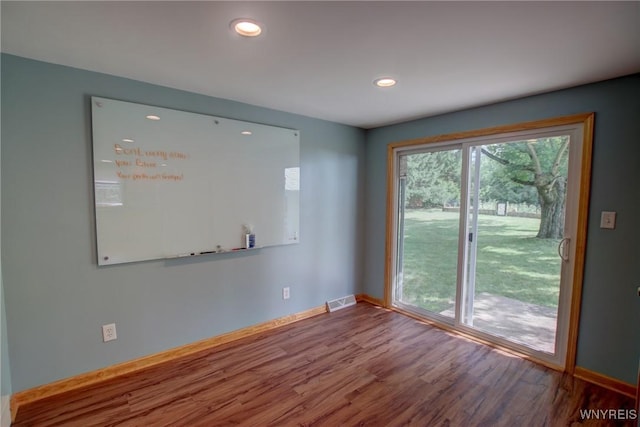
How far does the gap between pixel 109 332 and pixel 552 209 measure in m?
3.65

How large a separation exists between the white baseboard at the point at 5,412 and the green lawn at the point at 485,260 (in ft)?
11.3

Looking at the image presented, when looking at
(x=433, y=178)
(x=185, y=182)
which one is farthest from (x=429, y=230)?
(x=185, y=182)

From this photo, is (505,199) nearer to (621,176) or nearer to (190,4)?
(621,176)

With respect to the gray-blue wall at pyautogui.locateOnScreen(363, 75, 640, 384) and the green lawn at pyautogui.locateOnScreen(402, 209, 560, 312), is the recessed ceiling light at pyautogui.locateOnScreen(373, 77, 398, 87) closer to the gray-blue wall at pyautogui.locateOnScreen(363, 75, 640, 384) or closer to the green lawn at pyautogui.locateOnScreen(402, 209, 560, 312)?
the gray-blue wall at pyautogui.locateOnScreen(363, 75, 640, 384)

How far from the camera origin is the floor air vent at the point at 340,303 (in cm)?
362

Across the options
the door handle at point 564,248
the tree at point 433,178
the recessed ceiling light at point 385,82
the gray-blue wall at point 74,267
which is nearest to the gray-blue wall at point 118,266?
the gray-blue wall at point 74,267

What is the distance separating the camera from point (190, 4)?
133 centimetres

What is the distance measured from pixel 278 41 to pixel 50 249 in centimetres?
201

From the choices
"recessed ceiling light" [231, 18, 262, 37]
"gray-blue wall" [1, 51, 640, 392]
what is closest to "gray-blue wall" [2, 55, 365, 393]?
"gray-blue wall" [1, 51, 640, 392]

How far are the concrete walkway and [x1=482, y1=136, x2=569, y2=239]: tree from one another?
2.24 feet

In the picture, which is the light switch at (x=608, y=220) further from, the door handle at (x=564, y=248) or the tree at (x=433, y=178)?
the tree at (x=433, y=178)

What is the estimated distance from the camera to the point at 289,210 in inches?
124

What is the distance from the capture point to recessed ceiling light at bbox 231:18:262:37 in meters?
1.46

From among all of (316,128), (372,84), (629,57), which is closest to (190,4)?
(372,84)
